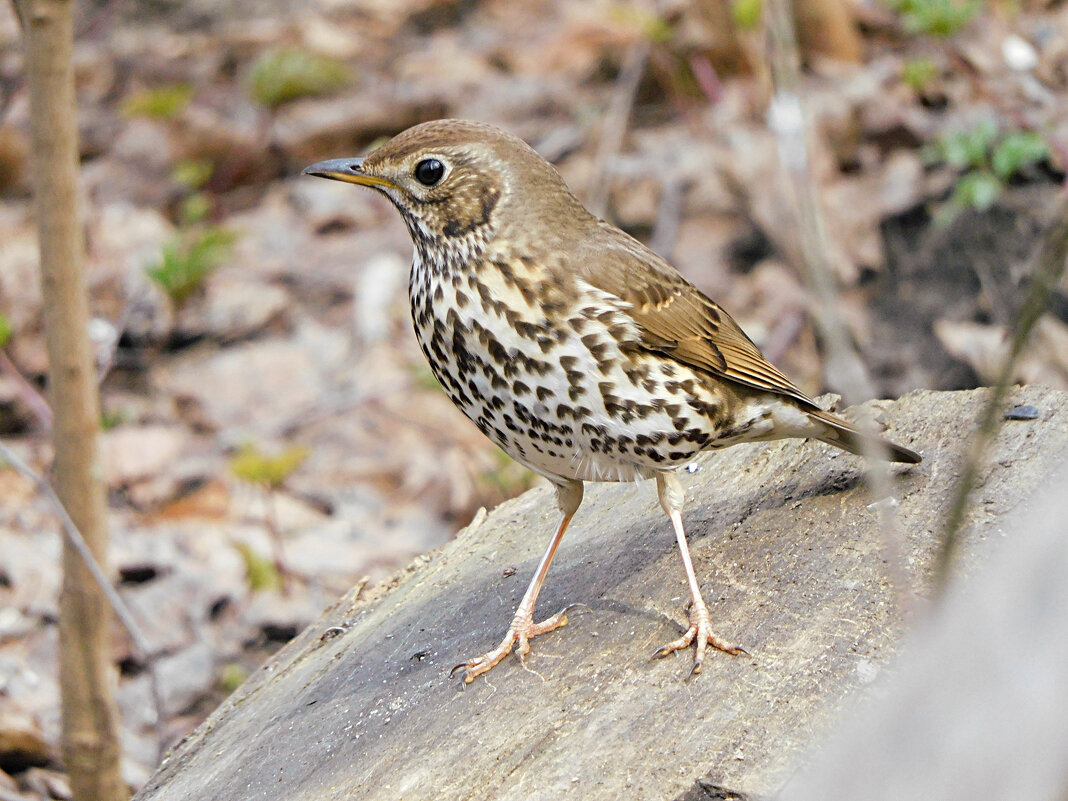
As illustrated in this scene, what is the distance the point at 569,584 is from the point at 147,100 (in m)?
6.14

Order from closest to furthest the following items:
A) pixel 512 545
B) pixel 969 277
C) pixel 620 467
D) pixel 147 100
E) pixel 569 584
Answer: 1. pixel 620 467
2. pixel 569 584
3. pixel 512 545
4. pixel 969 277
5. pixel 147 100

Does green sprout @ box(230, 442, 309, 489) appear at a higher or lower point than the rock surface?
higher

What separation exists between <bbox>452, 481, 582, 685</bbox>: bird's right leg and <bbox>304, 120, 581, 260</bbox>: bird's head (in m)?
0.78

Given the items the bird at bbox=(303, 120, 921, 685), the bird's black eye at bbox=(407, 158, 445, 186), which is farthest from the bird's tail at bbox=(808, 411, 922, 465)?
the bird's black eye at bbox=(407, 158, 445, 186)

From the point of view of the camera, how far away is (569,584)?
331cm

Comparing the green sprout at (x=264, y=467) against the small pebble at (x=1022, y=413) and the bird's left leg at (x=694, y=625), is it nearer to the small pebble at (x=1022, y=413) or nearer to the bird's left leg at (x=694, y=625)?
the bird's left leg at (x=694, y=625)

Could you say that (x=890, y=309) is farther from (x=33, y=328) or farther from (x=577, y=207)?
(x=33, y=328)

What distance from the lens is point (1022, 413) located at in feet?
10.2

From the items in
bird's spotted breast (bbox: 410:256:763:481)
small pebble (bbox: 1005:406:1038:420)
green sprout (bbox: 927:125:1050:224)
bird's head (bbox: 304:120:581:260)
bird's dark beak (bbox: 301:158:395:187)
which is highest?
bird's dark beak (bbox: 301:158:395:187)

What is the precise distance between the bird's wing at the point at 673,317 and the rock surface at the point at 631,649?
390 millimetres

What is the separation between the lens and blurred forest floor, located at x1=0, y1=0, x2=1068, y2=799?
4.97 meters

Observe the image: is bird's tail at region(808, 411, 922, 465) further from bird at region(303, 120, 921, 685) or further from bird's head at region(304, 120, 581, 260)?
bird's head at region(304, 120, 581, 260)

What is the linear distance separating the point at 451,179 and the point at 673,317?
0.69 m

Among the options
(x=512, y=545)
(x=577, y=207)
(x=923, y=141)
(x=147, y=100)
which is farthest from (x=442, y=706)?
(x=147, y=100)
